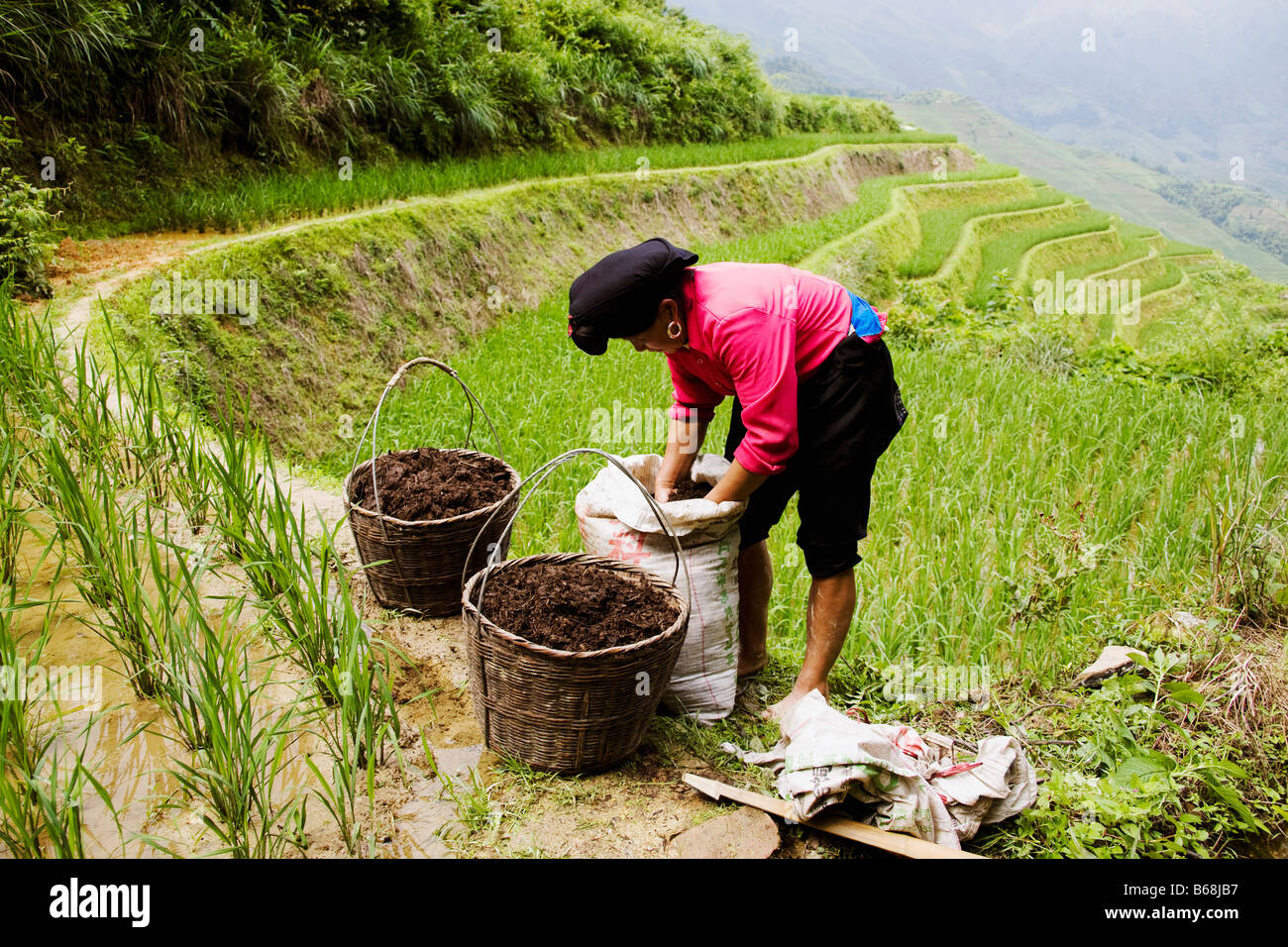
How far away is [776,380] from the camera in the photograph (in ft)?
5.78

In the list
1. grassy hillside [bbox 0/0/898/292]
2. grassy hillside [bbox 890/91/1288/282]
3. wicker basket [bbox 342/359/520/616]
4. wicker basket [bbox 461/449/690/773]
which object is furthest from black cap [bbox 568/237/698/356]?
grassy hillside [bbox 890/91/1288/282]

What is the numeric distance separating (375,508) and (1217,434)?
424cm

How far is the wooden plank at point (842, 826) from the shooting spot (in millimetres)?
1645

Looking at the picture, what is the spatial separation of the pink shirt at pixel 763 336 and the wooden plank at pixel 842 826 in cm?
72

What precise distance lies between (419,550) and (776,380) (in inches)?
47.2

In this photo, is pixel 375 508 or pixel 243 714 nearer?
pixel 243 714

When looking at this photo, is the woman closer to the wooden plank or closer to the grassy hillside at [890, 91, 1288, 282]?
the wooden plank

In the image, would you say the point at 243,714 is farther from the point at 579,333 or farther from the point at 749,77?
the point at 749,77

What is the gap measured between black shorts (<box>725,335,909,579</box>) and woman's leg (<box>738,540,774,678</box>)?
255 mm

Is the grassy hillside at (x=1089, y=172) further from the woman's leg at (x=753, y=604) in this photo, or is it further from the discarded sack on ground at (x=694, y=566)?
the discarded sack on ground at (x=694, y=566)

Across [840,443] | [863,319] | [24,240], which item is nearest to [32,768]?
[840,443]

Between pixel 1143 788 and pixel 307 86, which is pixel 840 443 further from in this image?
pixel 307 86
